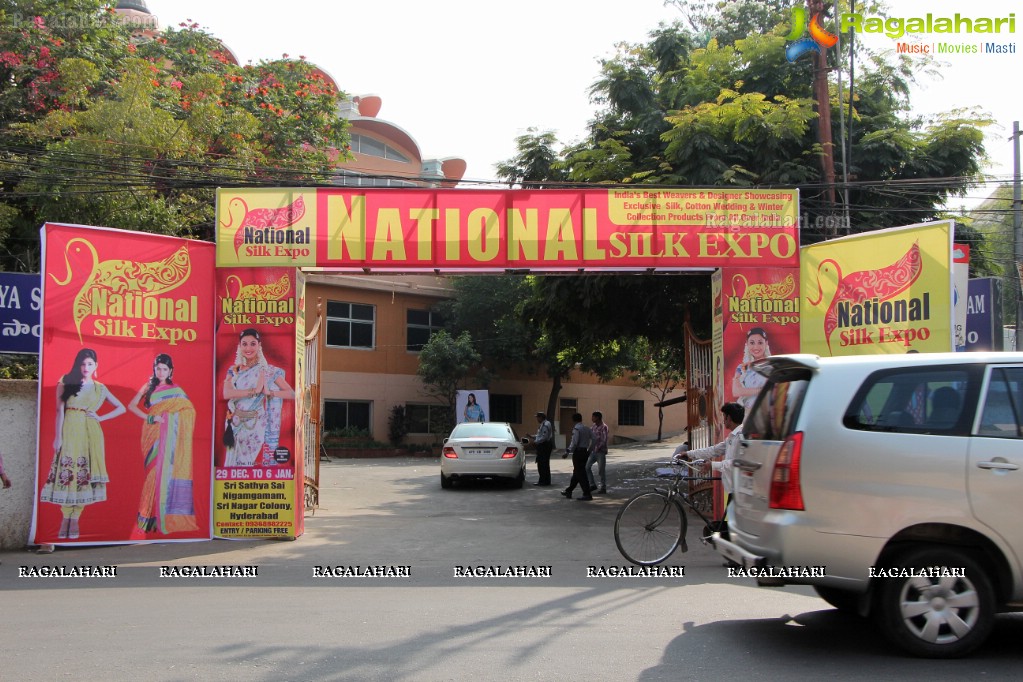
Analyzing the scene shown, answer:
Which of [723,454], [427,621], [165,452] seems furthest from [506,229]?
[427,621]

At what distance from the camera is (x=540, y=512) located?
48.0ft

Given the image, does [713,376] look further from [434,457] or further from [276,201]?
[434,457]

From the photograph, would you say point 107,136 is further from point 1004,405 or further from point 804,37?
point 1004,405

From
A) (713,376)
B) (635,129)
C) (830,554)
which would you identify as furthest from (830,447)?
(635,129)

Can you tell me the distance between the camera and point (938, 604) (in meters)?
5.46

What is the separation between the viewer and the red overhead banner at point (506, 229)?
38.5 ft

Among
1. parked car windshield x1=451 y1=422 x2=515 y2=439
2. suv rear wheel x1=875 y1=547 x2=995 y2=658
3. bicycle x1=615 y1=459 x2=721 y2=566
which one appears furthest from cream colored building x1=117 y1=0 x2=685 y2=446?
suv rear wheel x1=875 y1=547 x2=995 y2=658

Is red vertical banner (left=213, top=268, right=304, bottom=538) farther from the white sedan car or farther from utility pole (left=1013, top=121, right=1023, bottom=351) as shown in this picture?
A: utility pole (left=1013, top=121, right=1023, bottom=351)

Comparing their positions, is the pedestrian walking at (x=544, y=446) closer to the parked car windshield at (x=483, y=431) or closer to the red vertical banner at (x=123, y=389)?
the parked car windshield at (x=483, y=431)

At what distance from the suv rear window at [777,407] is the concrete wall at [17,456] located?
8.52 m

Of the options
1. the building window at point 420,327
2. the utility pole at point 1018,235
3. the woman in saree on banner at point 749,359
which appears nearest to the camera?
the woman in saree on banner at point 749,359

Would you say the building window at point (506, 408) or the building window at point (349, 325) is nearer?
the building window at point (349, 325)

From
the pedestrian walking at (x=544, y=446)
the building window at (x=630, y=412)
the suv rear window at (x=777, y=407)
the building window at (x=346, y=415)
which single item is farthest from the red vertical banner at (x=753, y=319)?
the building window at (x=630, y=412)

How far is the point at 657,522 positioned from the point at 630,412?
128 ft
